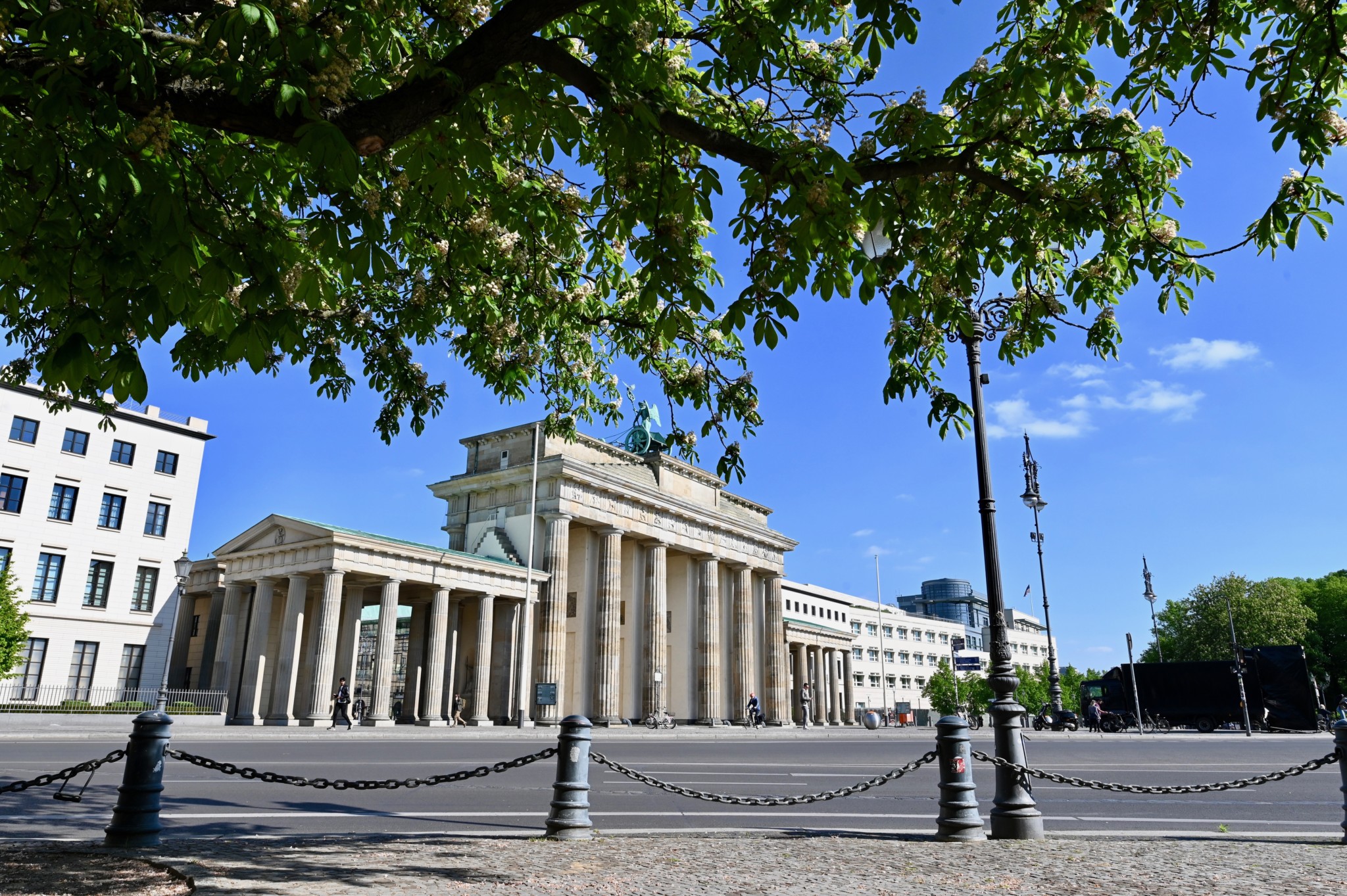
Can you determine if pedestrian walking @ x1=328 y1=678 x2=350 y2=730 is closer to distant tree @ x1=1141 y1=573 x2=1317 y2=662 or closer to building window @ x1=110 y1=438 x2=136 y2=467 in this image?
building window @ x1=110 y1=438 x2=136 y2=467

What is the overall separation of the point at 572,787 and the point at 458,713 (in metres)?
34.5

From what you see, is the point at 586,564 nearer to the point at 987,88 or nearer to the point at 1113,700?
the point at 1113,700

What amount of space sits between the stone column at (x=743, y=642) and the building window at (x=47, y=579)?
37.0 m

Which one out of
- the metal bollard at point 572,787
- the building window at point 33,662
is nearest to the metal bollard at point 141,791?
the metal bollard at point 572,787

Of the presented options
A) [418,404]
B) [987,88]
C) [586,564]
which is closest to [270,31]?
[987,88]

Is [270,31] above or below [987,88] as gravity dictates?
below

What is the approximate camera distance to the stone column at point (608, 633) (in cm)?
4475

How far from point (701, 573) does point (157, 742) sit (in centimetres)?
4729

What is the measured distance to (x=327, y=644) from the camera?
118 ft

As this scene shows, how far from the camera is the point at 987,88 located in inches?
246

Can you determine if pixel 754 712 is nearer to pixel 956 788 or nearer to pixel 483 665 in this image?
pixel 483 665

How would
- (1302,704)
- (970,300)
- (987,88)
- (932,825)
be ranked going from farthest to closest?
1. (1302,704)
2. (932,825)
3. (970,300)
4. (987,88)

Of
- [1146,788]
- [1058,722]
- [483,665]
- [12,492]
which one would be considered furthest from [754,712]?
[1146,788]

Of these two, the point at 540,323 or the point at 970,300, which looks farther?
the point at 540,323
